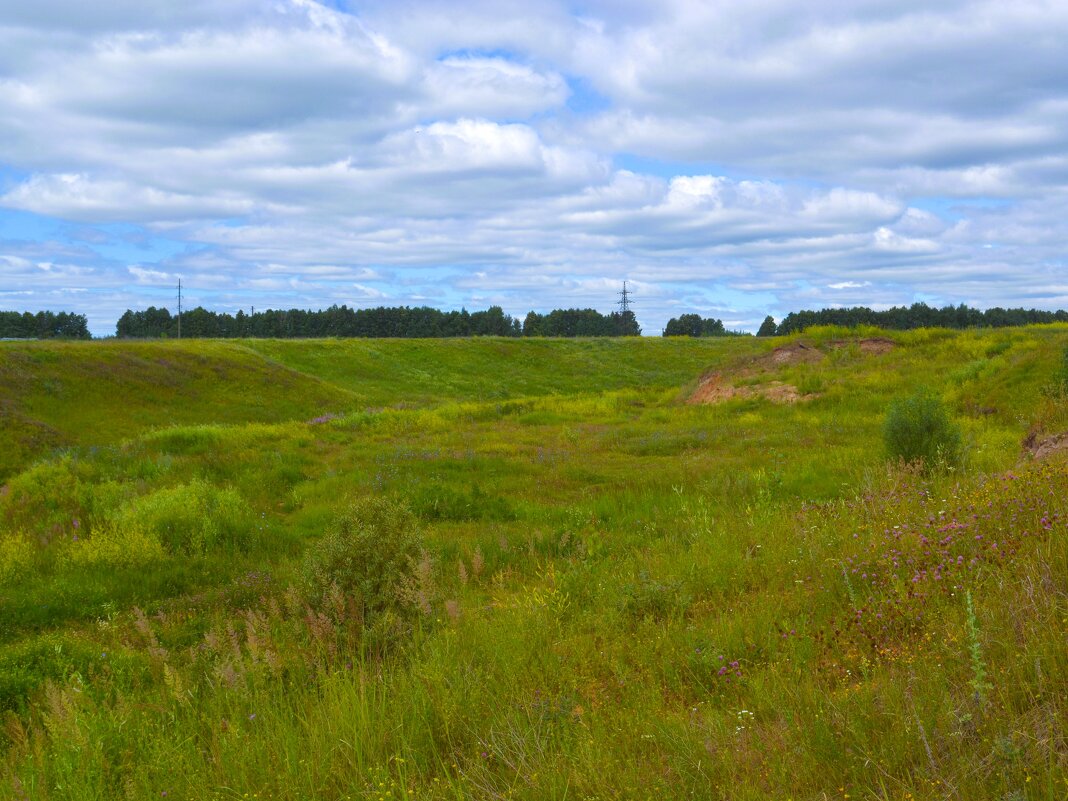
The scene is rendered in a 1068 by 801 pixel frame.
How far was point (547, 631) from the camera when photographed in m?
4.88

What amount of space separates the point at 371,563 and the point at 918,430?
28.3 ft

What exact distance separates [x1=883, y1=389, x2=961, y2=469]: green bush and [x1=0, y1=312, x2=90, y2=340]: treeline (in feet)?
276

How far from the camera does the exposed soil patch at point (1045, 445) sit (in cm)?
808

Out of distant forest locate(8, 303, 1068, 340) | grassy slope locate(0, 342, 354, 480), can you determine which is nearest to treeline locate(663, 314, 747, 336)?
distant forest locate(8, 303, 1068, 340)

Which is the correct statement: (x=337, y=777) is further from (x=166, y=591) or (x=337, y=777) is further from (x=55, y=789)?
(x=166, y=591)

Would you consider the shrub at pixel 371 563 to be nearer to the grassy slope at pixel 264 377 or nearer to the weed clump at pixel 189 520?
the weed clump at pixel 189 520

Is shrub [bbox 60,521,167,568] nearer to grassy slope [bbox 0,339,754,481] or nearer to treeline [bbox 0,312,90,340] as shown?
grassy slope [bbox 0,339,754,481]

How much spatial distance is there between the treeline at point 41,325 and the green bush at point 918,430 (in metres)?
84.2

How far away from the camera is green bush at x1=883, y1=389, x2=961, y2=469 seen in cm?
1056

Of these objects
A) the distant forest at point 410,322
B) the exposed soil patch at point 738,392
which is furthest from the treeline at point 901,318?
the exposed soil patch at point 738,392

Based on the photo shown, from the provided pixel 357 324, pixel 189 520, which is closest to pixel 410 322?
pixel 357 324

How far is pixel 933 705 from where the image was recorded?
2.87 meters

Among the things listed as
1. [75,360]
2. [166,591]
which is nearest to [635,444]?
[166,591]

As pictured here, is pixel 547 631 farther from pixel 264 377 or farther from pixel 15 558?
pixel 264 377
